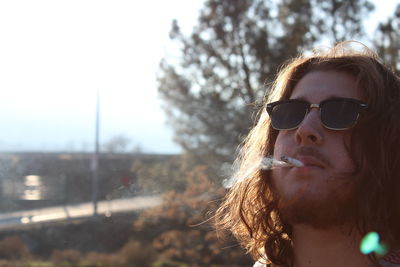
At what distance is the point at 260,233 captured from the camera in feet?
6.14

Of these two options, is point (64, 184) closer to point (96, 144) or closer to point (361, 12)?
point (96, 144)

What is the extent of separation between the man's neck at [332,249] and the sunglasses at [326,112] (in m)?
0.34

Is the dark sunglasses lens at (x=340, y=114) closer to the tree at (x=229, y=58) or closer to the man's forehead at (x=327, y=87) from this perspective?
the man's forehead at (x=327, y=87)

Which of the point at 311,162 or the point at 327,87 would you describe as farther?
the point at 327,87

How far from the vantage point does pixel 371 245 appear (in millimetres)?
1484

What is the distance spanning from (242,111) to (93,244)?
2856 millimetres

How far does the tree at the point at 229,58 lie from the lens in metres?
7.42

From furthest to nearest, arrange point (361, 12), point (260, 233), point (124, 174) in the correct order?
point (361, 12), point (124, 174), point (260, 233)

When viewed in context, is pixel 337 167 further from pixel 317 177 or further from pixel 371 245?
pixel 371 245

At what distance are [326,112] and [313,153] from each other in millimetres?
160

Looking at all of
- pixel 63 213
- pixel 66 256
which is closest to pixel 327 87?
pixel 63 213

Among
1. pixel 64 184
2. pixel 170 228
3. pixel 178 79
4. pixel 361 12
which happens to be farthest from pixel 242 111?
pixel 361 12

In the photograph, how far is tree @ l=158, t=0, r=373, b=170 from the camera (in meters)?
7.42

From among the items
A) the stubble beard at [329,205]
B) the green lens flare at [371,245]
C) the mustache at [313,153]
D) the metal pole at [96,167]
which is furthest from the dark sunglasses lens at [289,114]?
the metal pole at [96,167]
